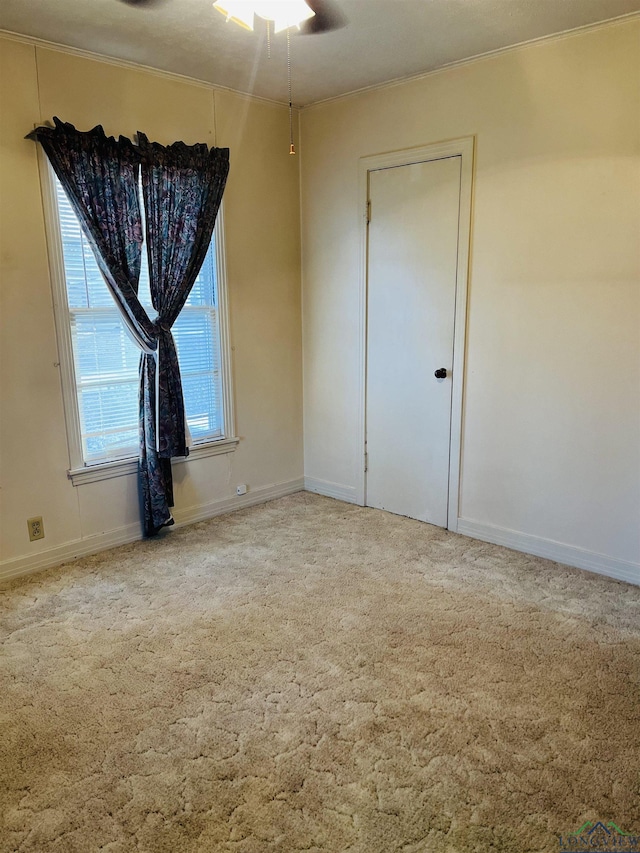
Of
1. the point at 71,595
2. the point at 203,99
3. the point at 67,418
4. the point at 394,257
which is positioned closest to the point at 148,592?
the point at 71,595

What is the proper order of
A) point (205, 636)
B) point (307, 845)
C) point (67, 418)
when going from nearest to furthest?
point (307, 845) < point (205, 636) < point (67, 418)

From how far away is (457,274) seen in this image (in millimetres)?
3479

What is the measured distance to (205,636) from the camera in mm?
2609

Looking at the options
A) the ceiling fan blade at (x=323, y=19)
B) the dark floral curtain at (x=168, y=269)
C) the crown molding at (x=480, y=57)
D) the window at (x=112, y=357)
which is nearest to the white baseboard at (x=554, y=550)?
the window at (x=112, y=357)

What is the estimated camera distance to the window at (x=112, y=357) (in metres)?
3.19

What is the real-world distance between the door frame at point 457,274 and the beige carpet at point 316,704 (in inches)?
25.4

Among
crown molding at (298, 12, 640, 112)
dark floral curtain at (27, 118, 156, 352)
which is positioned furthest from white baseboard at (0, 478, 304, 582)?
crown molding at (298, 12, 640, 112)

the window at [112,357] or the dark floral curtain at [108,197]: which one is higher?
the dark floral curtain at [108,197]

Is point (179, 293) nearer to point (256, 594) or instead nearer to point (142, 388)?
point (142, 388)

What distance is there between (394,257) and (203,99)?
1510 millimetres

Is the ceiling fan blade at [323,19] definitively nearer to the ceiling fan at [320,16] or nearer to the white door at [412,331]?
the ceiling fan at [320,16]

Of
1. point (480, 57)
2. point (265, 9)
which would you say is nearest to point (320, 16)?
point (265, 9)
